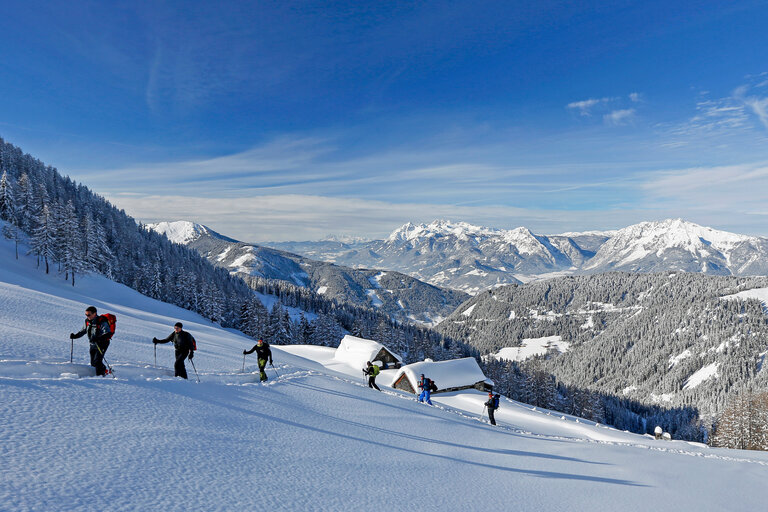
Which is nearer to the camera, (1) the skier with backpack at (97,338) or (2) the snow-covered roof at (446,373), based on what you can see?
(1) the skier with backpack at (97,338)

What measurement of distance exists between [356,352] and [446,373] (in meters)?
13.2

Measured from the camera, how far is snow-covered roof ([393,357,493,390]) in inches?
1915

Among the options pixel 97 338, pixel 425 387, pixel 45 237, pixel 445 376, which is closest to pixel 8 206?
pixel 45 237

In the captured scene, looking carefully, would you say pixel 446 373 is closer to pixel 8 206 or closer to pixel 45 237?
pixel 45 237

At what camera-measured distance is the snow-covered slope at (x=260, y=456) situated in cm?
575

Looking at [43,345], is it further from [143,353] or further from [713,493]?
[713,493]

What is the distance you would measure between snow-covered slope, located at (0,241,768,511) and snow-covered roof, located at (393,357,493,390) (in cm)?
3320

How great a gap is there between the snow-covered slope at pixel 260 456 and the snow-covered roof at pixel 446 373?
3320 cm

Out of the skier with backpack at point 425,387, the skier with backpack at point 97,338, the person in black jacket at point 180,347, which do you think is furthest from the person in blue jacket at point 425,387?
the skier with backpack at point 97,338

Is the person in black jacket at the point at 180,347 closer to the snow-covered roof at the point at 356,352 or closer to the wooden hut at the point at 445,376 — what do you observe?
the wooden hut at the point at 445,376

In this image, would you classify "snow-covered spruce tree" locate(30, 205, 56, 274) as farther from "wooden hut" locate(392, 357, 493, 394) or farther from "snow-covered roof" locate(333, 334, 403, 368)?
"wooden hut" locate(392, 357, 493, 394)

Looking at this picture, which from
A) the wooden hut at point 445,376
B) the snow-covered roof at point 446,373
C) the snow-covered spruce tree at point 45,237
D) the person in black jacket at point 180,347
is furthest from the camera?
the snow-covered spruce tree at point 45,237

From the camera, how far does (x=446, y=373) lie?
166 feet

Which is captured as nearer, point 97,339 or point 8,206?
point 97,339
